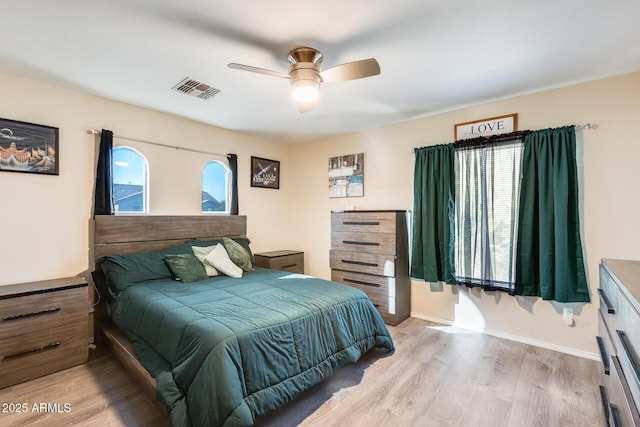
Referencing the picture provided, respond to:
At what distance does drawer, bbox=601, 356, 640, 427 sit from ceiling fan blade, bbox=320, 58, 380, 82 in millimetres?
1935

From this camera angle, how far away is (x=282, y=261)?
436 centimetres

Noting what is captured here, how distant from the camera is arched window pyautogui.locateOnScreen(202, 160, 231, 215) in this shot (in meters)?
4.03

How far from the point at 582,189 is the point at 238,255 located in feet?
11.6

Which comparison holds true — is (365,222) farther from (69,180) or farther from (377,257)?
(69,180)

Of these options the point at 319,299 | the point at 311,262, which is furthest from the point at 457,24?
the point at 311,262

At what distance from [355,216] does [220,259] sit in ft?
5.63

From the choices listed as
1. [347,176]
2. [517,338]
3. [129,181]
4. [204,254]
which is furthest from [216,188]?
[517,338]

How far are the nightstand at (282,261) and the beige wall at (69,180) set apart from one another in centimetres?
114

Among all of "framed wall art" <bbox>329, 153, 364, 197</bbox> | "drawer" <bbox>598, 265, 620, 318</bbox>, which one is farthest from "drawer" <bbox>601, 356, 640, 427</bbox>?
"framed wall art" <bbox>329, 153, 364, 197</bbox>

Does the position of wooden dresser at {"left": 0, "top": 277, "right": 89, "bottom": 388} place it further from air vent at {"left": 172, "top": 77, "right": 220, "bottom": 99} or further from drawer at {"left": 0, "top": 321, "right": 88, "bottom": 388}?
air vent at {"left": 172, "top": 77, "right": 220, "bottom": 99}

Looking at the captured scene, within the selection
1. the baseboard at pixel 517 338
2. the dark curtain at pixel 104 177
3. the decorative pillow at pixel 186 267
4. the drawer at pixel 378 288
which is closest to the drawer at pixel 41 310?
the decorative pillow at pixel 186 267

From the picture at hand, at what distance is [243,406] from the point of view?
1.61m

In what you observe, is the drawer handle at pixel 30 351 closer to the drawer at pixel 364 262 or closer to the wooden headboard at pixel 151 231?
the wooden headboard at pixel 151 231

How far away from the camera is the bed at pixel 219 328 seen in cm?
166
